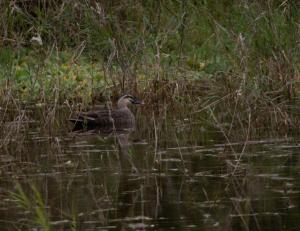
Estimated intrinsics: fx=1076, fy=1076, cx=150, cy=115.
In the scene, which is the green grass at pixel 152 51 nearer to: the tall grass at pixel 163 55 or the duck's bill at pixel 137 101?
the tall grass at pixel 163 55

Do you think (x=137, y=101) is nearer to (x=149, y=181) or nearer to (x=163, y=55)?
(x=163, y=55)

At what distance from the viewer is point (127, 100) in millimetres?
12961

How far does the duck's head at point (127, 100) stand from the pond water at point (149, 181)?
1.34 m

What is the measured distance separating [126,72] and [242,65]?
180 cm

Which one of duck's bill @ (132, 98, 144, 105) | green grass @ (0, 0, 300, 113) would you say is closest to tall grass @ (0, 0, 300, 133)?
green grass @ (0, 0, 300, 113)

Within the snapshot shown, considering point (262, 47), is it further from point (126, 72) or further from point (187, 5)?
point (187, 5)

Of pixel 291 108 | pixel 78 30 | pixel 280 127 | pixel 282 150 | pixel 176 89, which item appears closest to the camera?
pixel 282 150

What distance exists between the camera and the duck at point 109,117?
41.0 feet

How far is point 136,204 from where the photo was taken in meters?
7.66

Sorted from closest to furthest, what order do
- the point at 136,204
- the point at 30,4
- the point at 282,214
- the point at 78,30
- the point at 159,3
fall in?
the point at 282,214, the point at 136,204, the point at 78,30, the point at 159,3, the point at 30,4

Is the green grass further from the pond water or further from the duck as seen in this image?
the pond water

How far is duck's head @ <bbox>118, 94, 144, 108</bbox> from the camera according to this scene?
1286 centimetres

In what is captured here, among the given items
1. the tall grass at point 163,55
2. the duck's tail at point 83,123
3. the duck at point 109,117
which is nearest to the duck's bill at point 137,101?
the duck at point 109,117

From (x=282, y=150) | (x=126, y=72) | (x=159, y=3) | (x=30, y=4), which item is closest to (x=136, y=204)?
(x=282, y=150)
